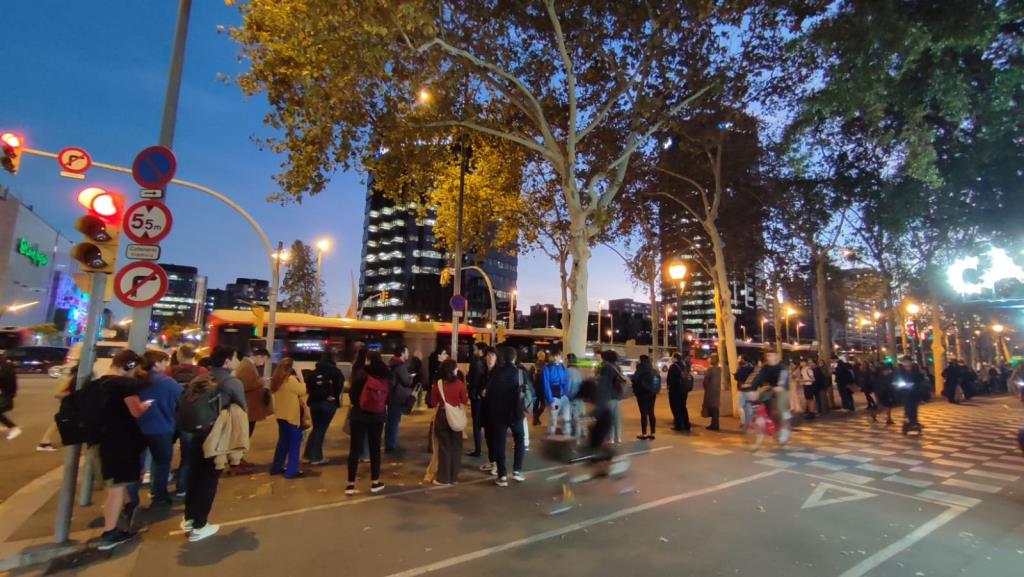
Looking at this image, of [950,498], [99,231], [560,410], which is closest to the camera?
[99,231]

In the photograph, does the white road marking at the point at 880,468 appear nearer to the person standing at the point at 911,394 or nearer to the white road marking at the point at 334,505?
the person standing at the point at 911,394

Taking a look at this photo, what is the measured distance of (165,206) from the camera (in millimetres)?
5613

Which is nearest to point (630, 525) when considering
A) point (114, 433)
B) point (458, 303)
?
point (114, 433)

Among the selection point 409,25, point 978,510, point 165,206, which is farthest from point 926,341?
point 165,206

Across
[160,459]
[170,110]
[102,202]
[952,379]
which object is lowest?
[160,459]

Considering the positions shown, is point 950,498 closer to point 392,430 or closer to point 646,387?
point 646,387

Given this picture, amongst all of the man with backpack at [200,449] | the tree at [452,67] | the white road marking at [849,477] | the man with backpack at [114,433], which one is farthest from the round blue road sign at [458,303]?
the man with backpack at [114,433]

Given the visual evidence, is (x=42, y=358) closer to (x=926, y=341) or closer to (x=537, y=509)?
(x=537, y=509)

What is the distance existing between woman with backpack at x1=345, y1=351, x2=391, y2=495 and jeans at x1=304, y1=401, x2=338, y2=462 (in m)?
1.07

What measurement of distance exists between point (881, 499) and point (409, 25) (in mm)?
10347

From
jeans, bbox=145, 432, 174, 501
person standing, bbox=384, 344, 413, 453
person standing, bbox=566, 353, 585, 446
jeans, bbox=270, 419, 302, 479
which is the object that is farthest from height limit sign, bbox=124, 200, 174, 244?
person standing, bbox=566, 353, 585, 446

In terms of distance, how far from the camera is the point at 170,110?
6438mm

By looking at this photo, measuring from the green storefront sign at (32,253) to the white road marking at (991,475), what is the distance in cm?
7549

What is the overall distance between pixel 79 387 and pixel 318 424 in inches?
130
